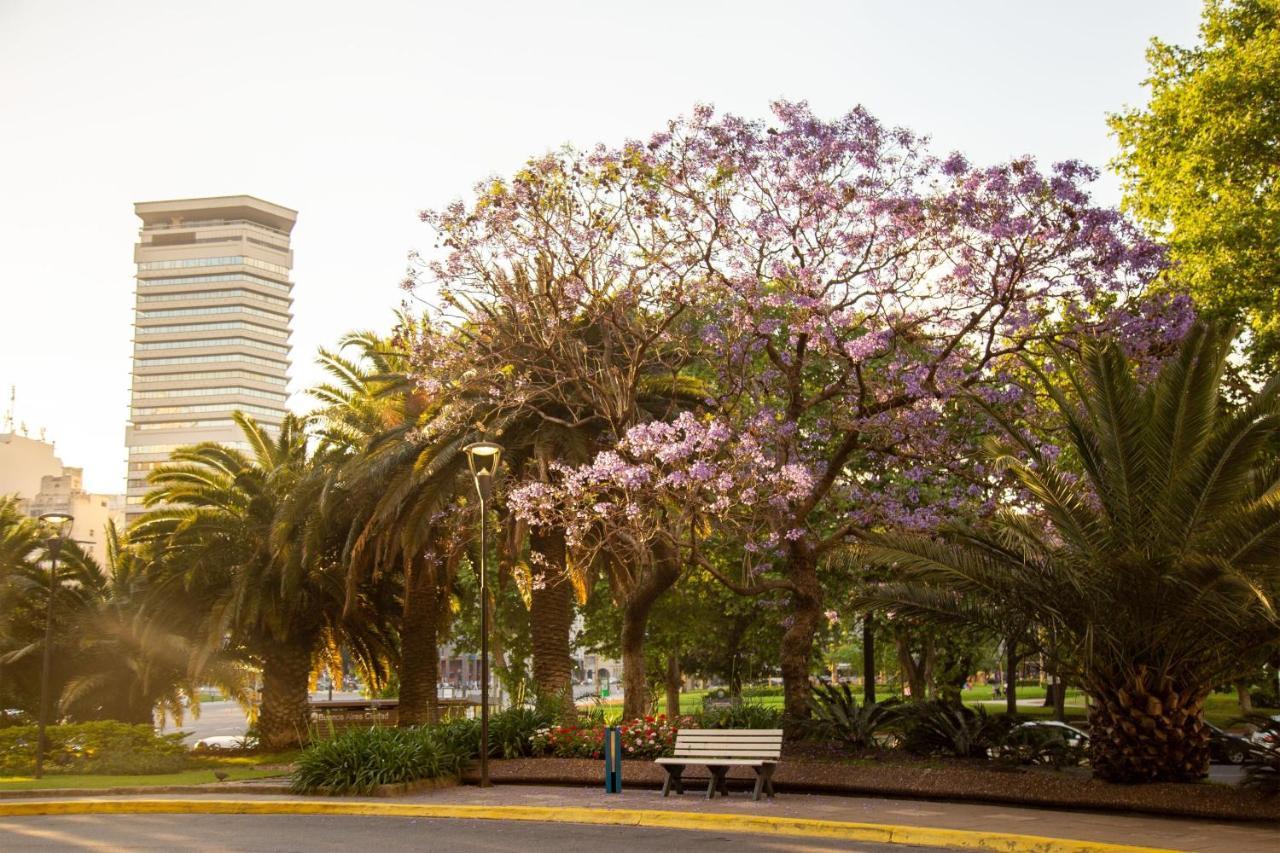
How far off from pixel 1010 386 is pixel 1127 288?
2147 millimetres

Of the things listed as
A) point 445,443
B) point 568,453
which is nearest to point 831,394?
point 568,453

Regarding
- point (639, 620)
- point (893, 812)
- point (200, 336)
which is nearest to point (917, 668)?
point (639, 620)

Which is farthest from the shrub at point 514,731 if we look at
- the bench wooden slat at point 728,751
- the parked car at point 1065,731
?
the parked car at point 1065,731

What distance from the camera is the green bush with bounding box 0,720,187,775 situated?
65.4 feet

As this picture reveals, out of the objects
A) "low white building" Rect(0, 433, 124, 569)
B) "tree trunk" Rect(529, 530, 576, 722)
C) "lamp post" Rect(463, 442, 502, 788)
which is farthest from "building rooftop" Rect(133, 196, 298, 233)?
"lamp post" Rect(463, 442, 502, 788)

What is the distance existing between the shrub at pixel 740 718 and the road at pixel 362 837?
16.7 feet

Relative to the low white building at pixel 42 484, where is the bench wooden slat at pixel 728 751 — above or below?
below

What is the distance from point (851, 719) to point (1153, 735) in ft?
14.7

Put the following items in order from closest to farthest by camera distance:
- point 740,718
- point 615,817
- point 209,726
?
point 615,817 → point 740,718 → point 209,726

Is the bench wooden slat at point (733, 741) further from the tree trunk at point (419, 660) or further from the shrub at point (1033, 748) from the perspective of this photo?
the tree trunk at point (419, 660)

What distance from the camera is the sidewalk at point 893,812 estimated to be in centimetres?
1019

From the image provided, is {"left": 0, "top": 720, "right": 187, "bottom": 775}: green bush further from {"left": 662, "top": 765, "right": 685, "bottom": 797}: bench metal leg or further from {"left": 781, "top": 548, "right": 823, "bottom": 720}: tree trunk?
{"left": 781, "top": 548, "right": 823, "bottom": 720}: tree trunk

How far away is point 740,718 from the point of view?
1691 cm

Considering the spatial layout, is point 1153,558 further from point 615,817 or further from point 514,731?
point 514,731
